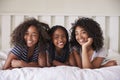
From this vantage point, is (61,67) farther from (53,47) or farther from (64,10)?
(64,10)

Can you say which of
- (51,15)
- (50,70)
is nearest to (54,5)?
(51,15)

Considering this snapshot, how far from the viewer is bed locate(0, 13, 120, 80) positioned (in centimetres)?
88

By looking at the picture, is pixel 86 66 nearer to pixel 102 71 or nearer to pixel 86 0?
pixel 102 71

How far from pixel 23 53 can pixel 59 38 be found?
19 cm

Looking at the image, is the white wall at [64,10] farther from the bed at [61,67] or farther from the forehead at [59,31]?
the forehead at [59,31]

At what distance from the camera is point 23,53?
122 centimetres

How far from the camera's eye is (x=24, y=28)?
121 cm

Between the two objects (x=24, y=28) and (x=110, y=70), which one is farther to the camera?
(x=24, y=28)

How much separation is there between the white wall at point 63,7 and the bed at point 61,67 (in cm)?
4

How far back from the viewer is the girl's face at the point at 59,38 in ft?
4.04

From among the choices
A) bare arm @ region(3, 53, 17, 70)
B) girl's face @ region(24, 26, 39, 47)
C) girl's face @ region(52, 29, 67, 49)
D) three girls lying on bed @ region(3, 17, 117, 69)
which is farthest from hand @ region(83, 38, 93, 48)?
bare arm @ region(3, 53, 17, 70)

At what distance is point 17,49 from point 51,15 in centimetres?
56

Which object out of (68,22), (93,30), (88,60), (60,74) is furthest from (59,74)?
(68,22)

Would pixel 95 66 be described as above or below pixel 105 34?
below
